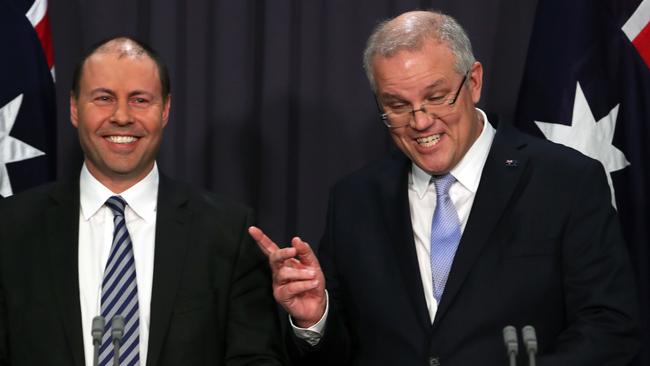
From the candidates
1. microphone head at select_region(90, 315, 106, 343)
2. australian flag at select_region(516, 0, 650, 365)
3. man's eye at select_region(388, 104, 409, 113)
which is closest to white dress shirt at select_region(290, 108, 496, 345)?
man's eye at select_region(388, 104, 409, 113)

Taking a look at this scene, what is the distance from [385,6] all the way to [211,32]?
669 millimetres

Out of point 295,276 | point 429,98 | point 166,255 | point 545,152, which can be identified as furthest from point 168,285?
point 545,152

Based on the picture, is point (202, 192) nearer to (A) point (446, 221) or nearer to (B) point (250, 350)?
(B) point (250, 350)

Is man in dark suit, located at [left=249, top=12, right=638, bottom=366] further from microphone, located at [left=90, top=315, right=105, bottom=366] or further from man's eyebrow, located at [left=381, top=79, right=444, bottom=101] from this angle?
microphone, located at [left=90, top=315, right=105, bottom=366]

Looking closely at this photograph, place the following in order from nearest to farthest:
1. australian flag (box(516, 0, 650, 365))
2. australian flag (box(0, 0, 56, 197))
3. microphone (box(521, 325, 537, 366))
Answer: microphone (box(521, 325, 537, 366)), australian flag (box(516, 0, 650, 365)), australian flag (box(0, 0, 56, 197))

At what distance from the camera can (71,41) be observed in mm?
3803

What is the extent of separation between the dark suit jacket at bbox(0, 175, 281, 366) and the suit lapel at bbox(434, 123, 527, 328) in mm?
548

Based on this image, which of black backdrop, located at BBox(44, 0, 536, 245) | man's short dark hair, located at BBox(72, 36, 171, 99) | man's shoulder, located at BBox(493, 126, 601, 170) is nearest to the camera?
man's shoulder, located at BBox(493, 126, 601, 170)

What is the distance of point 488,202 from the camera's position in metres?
2.74

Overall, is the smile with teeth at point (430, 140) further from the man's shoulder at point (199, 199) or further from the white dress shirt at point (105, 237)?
the white dress shirt at point (105, 237)

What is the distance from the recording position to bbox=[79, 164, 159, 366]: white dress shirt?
274 centimetres

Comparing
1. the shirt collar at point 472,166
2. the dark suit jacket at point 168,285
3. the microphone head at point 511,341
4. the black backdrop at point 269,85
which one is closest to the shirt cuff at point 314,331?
the dark suit jacket at point 168,285

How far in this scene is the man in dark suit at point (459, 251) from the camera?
2623mm

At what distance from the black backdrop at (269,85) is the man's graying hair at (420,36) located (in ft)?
2.94
